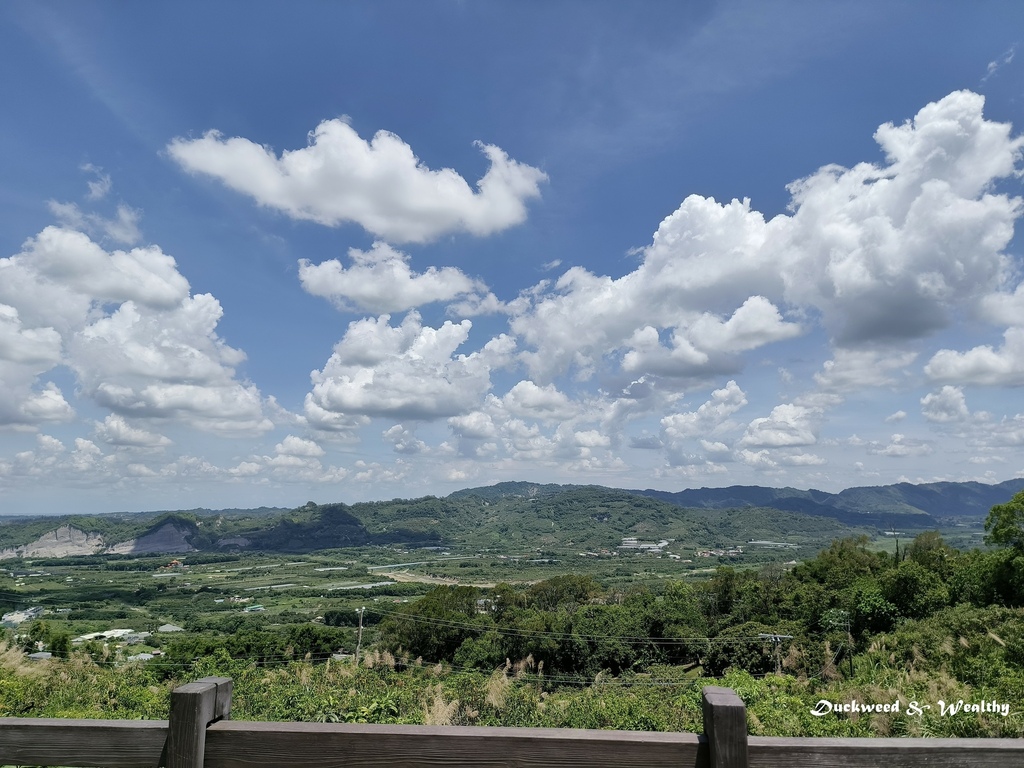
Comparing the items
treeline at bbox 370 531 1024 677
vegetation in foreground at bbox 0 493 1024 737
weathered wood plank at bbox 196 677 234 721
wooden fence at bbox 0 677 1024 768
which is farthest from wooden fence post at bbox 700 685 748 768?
treeline at bbox 370 531 1024 677

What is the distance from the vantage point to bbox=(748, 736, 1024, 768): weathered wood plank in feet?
5.82

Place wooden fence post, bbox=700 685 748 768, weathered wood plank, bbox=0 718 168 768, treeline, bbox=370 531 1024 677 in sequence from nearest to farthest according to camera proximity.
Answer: wooden fence post, bbox=700 685 748 768 < weathered wood plank, bbox=0 718 168 768 < treeline, bbox=370 531 1024 677

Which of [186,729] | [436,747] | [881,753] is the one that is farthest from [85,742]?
[881,753]

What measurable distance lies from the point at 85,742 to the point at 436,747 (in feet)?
3.78

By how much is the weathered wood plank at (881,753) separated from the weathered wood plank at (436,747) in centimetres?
22

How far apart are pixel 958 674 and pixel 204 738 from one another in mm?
13333

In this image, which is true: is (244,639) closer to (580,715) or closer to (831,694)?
(580,715)

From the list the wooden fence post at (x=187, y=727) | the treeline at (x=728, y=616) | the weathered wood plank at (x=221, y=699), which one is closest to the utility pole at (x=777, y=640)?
the treeline at (x=728, y=616)

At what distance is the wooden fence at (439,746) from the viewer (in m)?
1.77

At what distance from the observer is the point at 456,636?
135 ft

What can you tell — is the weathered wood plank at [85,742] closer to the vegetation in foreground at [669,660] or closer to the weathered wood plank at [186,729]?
the weathered wood plank at [186,729]

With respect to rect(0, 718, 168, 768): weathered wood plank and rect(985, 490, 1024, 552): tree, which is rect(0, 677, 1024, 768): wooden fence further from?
rect(985, 490, 1024, 552): tree

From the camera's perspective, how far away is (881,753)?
1791mm

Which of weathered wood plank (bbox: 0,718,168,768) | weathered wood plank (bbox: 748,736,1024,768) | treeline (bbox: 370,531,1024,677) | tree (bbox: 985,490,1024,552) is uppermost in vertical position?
weathered wood plank (bbox: 0,718,168,768)
